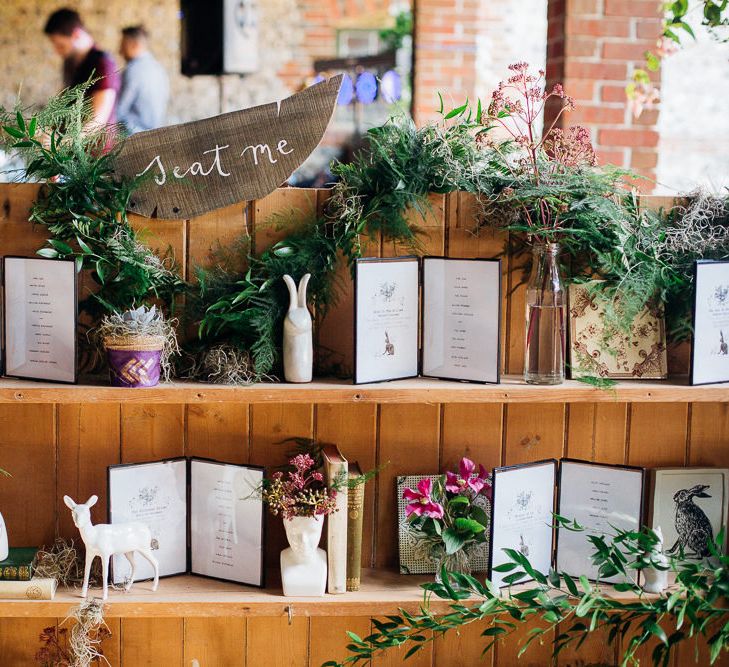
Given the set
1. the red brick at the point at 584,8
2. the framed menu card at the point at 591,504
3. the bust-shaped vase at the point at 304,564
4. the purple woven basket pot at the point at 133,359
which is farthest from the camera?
the red brick at the point at 584,8

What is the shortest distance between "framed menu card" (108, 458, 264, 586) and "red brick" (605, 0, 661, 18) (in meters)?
2.29

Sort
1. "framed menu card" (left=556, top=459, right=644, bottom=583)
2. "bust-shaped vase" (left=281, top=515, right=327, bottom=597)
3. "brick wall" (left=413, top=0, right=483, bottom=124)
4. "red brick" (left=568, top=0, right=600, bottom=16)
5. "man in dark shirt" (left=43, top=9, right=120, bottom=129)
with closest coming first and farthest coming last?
"bust-shaped vase" (left=281, top=515, right=327, bottom=597) < "framed menu card" (left=556, top=459, right=644, bottom=583) < "red brick" (left=568, top=0, right=600, bottom=16) < "man in dark shirt" (left=43, top=9, right=120, bottom=129) < "brick wall" (left=413, top=0, right=483, bottom=124)

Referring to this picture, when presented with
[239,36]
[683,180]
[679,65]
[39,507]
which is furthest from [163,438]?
[679,65]

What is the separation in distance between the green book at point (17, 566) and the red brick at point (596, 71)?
2.45m

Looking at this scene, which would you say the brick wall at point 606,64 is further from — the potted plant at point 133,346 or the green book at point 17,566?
the green book at point 17,566

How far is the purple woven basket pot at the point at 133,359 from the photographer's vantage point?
1.57 metres

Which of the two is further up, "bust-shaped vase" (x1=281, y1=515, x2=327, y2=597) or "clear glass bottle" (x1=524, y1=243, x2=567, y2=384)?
"clear glass bottle" (x1=524, y1=243, x2=567, y2=384)

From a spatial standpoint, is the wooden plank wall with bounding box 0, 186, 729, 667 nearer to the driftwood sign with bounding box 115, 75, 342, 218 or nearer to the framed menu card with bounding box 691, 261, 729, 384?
the driftwood sign with bounding box 115, 75, 342, 218

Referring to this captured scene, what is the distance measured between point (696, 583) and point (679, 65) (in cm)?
451

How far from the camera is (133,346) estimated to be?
1570 millimetres

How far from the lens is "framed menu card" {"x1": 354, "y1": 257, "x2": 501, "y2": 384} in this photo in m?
1.66

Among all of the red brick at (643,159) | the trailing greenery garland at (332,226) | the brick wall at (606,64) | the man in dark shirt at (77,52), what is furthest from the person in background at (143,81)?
the trailing greenery garland at (332,226)

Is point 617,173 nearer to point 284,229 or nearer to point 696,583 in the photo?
point 284,229

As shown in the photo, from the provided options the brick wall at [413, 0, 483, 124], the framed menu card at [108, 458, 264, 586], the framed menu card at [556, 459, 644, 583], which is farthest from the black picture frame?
the brick wall at [413, 0, 483, 124]
